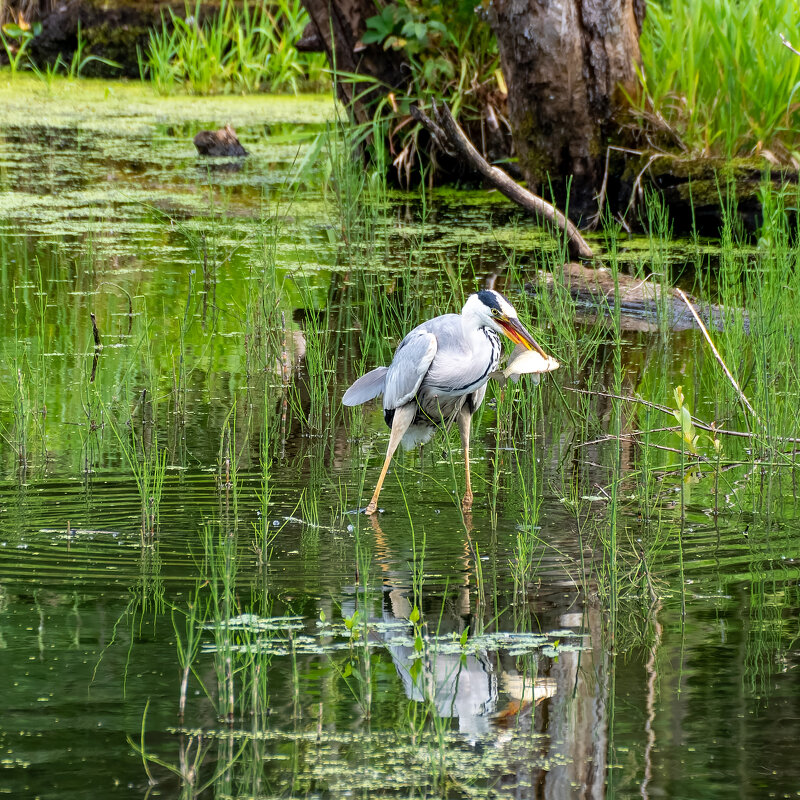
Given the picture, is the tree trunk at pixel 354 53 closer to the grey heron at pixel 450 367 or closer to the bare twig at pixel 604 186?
the bare twig at pixel 604 186

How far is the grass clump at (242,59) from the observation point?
14.2 meters

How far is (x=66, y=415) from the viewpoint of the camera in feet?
15.6

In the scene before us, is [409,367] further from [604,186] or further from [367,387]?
[604,186]

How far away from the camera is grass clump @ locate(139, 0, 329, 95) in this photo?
14.2m

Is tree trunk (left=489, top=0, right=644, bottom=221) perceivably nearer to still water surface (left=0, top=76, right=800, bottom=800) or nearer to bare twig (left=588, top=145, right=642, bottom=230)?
bare twig (left=588, top=145, right=642, bottom=230)

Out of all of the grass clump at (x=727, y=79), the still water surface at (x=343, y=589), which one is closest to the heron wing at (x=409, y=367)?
the still water surface at (x=343, y=589)

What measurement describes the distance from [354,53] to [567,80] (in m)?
1.79

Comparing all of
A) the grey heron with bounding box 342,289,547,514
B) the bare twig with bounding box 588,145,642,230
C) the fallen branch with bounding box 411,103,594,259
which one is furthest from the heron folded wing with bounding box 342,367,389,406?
the bare twig with bounding box 588,145,642,230

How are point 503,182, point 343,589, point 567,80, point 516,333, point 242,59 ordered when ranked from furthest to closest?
point 242,59
point 567,80
point 503,182
point 516,333
point 343,589

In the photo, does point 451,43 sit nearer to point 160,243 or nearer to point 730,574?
point 160,243

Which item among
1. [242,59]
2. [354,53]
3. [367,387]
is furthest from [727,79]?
[242,59]

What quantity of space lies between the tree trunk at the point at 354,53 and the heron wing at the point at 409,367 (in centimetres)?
469

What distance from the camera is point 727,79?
786cm

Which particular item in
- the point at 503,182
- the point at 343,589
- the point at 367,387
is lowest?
the point at 343,589
